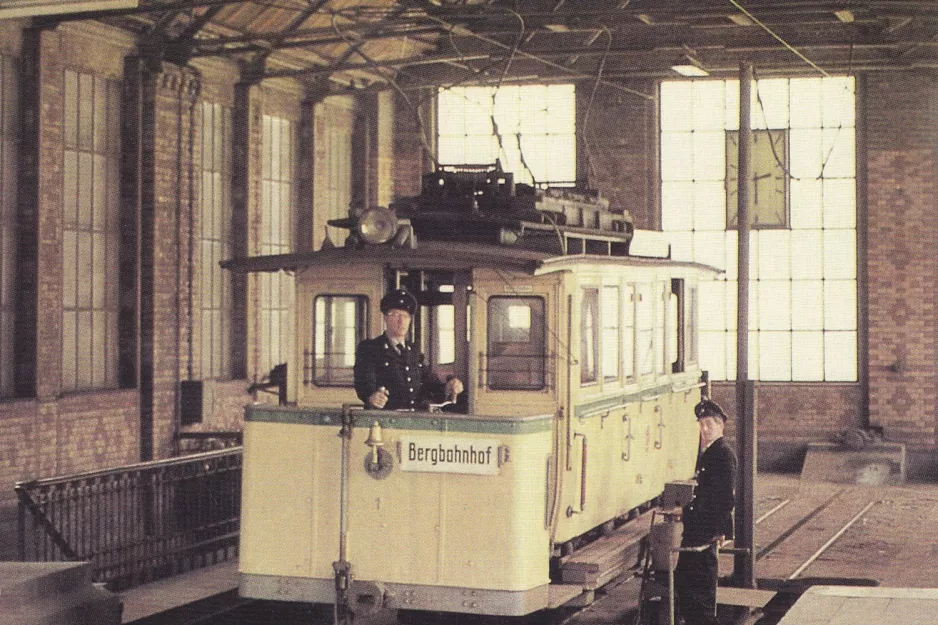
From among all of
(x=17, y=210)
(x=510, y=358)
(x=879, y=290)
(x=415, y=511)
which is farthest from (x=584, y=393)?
(x=879, y=290)

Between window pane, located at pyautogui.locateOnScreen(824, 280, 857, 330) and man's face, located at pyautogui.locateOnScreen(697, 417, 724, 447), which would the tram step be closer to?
man's face, located at pyautogui.locateOnScreen(697, 417, 724, 447)

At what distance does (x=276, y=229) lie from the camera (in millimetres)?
21797

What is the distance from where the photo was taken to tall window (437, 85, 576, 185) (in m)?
24.7

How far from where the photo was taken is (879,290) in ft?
76.1

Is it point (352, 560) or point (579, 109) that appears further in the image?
point (579, 109)

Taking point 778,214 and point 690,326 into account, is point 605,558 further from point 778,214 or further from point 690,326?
point 778,214

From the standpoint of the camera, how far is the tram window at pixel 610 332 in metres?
12.1

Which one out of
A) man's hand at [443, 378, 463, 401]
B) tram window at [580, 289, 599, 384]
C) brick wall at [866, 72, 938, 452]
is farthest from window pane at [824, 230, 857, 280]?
man's hand at [443, 378, 463, 401]

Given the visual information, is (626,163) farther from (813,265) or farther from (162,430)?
(162,430)

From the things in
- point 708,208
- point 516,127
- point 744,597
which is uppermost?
point 516,127

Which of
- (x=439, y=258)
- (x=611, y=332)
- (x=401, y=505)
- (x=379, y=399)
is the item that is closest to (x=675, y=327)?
(x=611, y=332)

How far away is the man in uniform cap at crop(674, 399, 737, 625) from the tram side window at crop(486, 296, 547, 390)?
1124 millimetres

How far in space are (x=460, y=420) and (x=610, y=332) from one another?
251 centimetres

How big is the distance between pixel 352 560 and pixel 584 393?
2.14 m
